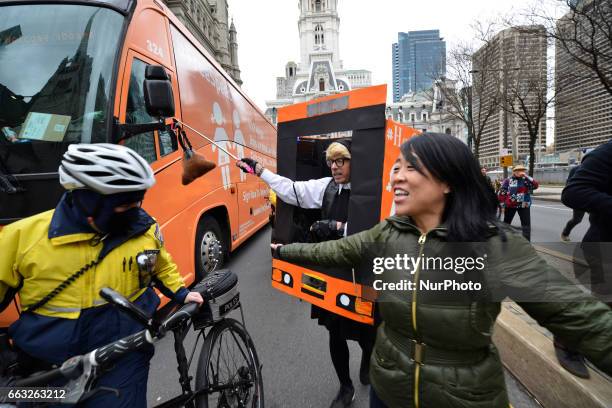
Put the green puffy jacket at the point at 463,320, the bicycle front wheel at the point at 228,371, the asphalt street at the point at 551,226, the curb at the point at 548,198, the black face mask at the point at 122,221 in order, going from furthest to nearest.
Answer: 1. the curb at the point at 548,198
2. the asphalt street at the point at 551,226
3. the bicycle front wheel at the point at 228,371
4. the black face mask at the point at 122,221
5. the green puffy jacket at the point at 463,320

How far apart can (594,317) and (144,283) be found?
70.7 inches

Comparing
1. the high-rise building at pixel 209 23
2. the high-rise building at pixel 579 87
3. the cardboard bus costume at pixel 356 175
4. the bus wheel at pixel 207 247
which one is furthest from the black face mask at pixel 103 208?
the high-rise building at pixel 209 23

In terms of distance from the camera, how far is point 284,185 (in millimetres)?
2512

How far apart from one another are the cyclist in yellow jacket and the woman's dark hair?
1263mm

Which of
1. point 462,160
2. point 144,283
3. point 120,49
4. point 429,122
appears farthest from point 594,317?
point 429,122

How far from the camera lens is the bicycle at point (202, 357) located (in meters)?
1.21

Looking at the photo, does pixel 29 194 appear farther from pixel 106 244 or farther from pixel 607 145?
pixel 607 145

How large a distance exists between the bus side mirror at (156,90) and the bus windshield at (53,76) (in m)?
0.43

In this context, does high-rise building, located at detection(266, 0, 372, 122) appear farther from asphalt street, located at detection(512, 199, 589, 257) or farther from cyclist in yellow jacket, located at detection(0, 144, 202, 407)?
cyclist in yellow jacket, located at detection(0, 144, 202, 407)

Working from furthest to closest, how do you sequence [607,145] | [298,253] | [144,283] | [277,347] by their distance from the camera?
[277,347], [607,145], [298,253], [144,283]

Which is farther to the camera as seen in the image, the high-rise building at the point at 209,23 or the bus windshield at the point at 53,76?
the high-rise building at the point at 209,23

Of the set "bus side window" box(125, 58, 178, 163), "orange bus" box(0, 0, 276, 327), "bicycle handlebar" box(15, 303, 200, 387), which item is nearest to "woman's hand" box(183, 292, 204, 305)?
"bicycle handlebar" box(15, 303, 200, 387)

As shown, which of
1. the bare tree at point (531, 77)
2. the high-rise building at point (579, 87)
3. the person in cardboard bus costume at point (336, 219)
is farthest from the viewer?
the bare tree at point (531, 77)

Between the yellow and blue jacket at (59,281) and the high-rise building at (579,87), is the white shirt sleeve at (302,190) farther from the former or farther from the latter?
the high-rise building at (579,87)
